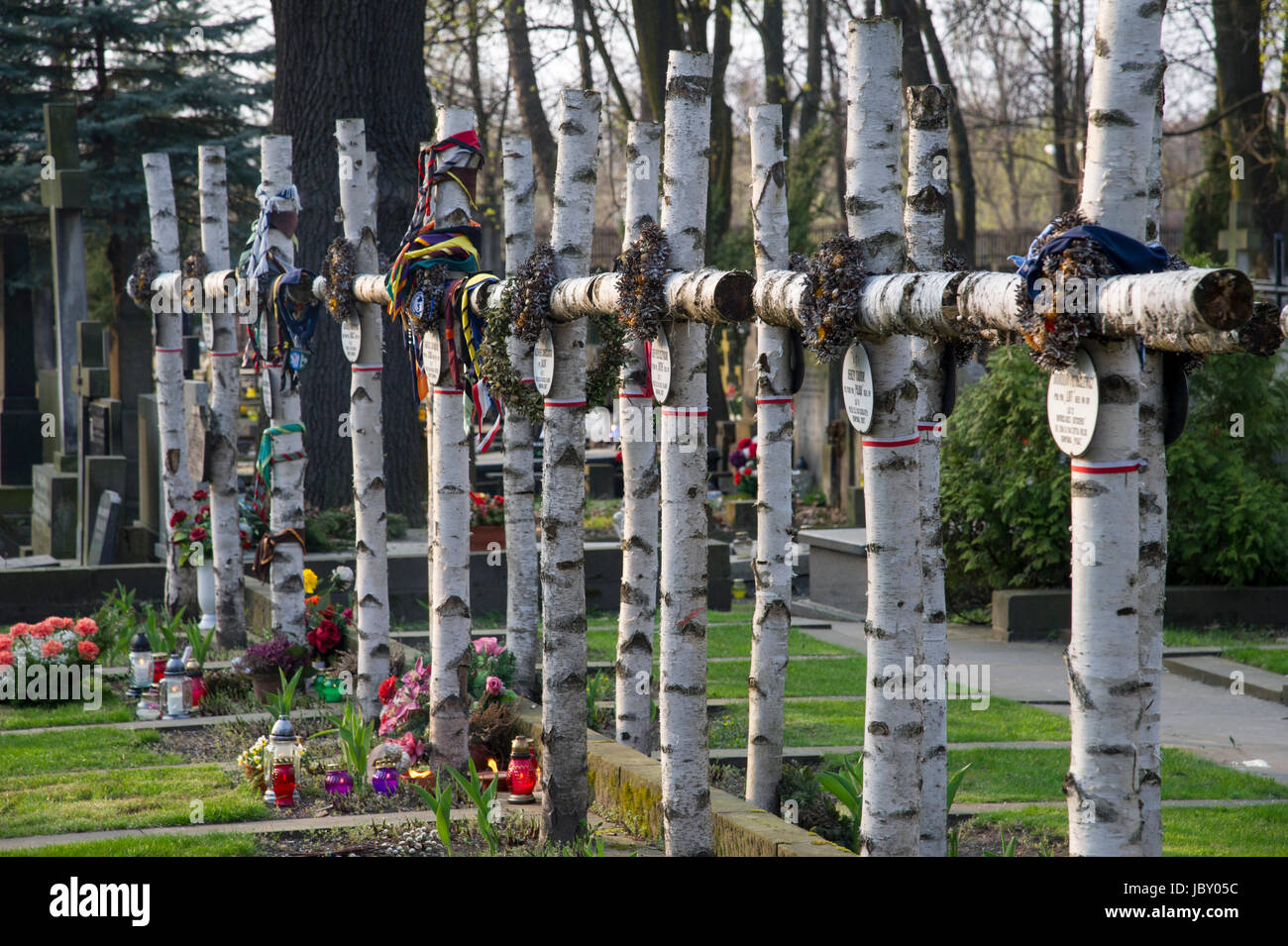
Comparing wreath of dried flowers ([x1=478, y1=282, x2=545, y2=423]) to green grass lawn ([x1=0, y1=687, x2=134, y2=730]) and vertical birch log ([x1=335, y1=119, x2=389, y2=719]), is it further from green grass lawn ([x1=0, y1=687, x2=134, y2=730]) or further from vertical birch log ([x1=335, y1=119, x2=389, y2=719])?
green grass lawn ([x1=0, y1=687, x2=134, y2=730])

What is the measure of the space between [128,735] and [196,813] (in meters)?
2.17

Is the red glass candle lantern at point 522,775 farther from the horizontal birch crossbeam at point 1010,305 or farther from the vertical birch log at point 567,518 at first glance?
the horizontal birch crossbeam at point 1010,305

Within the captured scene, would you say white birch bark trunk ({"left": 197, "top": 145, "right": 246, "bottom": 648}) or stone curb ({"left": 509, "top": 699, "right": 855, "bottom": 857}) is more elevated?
white birch bark trunk ({"left": 197, "top": 145, "right": 246, "bottom": 648})

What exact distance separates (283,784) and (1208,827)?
4.51 metres

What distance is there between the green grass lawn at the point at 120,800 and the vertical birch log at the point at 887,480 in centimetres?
368

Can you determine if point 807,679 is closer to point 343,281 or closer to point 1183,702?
point 1183,702

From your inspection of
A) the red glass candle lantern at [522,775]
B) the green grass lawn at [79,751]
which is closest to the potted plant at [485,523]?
the green grass lawn at [79,751]

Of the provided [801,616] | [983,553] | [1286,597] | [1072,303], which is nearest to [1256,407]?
[1286,597]

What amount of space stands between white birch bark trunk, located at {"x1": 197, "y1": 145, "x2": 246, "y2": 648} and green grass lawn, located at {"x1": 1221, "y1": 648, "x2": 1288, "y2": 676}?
7778 millimetres

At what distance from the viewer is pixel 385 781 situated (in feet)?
23.4

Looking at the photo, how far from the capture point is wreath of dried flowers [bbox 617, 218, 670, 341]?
532cm

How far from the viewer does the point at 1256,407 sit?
1335 cm

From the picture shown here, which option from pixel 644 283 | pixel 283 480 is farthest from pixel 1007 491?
pixel 644 283

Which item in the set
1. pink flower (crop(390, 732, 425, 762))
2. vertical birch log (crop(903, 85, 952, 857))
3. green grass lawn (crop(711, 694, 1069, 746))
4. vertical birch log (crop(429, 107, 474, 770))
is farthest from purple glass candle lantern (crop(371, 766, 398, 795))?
vertical birch log (crop(903, 85, 952, 857))
